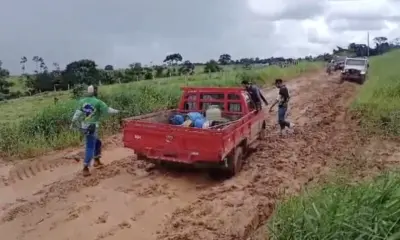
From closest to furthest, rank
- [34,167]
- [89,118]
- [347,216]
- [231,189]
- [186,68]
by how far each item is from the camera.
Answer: [347,216], [231,189], [89,118], [34,167], [186,68]

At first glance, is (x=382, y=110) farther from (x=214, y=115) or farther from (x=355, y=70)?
(x=355, y=70)

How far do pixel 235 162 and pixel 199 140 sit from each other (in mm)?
1203

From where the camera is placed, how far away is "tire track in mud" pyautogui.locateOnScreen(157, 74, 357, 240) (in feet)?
24.0

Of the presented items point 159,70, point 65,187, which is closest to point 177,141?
point 65,187

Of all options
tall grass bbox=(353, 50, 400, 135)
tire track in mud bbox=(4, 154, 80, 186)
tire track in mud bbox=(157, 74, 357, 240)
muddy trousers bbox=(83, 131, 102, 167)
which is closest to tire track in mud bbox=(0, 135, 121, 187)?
tire track in mud bbox=(4, 154, 80, 186)

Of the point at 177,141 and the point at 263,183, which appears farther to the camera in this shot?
the point at 263,183

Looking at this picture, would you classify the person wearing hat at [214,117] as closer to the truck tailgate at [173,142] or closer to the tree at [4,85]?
the truck tailgate at [173,142]

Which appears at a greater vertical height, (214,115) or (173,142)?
(214,115)

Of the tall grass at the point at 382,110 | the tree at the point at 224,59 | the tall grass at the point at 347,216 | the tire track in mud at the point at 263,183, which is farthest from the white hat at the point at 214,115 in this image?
the tree at the point at 224,59

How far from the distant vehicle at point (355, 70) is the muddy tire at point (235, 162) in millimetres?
26308

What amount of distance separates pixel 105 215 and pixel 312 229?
3896 millimetres

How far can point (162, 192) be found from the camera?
8.97 metres

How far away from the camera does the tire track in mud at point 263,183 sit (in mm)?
7328

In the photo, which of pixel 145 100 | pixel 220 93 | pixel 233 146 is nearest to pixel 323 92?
pixel 145 100
